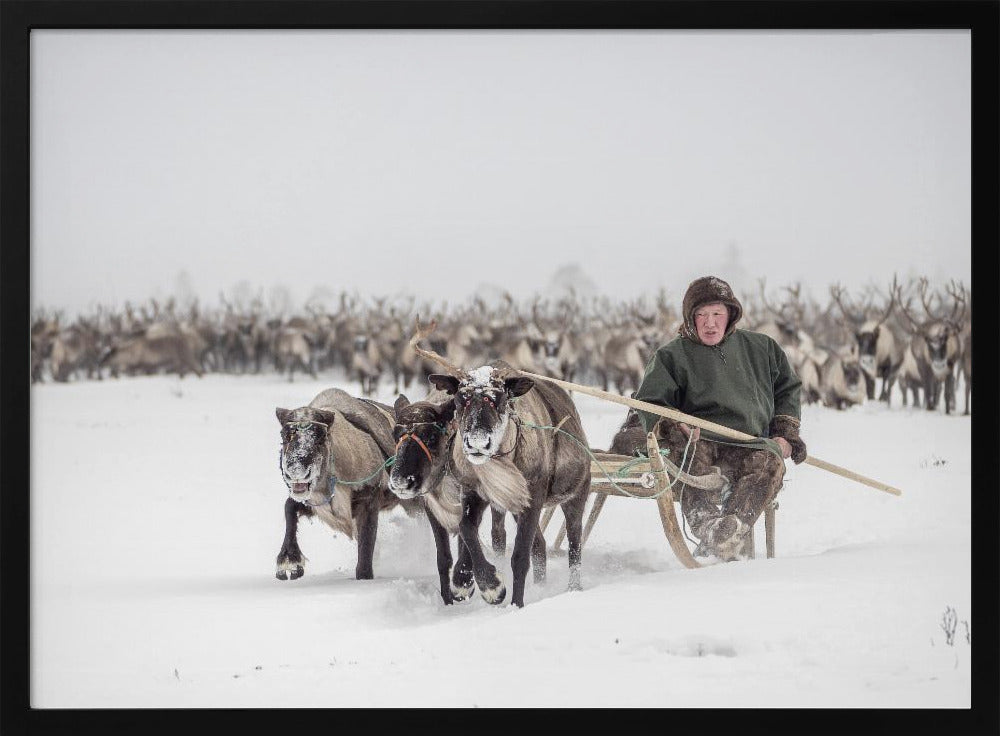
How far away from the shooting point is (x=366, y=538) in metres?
5.79

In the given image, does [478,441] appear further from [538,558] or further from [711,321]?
[711,321]

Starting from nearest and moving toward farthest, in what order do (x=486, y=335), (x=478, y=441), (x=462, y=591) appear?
(x=478, y=441) < (x=462, y=591) < (x=486, y=335)

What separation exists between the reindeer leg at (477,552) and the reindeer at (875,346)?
238 cm

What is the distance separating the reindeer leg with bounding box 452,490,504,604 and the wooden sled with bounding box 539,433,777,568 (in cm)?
68

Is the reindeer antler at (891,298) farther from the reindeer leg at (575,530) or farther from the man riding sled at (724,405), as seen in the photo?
the reindeer leg at (575,530)

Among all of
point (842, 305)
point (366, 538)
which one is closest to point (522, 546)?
point (366, 538)

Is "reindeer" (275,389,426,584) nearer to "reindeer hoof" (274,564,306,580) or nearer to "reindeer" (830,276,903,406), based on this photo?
"reindeer hoof" (274,564,306,580)

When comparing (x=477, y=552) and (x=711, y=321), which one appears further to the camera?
(x=711, y=321)

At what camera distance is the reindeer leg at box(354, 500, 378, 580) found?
226 inches

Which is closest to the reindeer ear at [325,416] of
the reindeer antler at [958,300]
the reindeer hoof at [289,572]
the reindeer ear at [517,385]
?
the reindeer hoof at [289,572]

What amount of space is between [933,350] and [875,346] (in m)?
1.65
